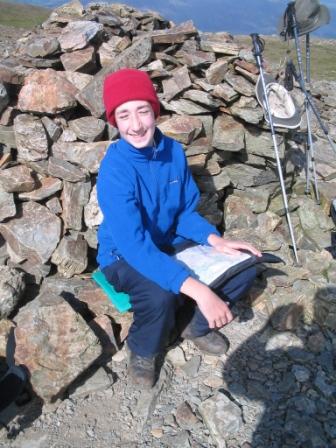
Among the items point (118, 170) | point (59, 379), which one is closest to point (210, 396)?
point (59, 379)

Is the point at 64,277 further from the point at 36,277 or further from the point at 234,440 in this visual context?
the point at 234,440

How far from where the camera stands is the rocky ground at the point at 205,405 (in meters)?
3.44

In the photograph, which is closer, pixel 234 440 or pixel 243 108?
pixel 234 440

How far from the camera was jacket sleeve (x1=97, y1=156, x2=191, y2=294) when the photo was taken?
335 centimetres

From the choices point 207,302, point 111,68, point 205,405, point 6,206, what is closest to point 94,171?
point 6,206

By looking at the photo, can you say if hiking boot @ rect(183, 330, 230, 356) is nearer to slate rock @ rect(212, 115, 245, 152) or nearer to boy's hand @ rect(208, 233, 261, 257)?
boy's hand @ rect(208, 233, 261, 257)

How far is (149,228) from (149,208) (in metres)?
0.25

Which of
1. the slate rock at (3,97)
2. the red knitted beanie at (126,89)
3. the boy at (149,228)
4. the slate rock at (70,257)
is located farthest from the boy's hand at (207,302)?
the slate rock at (3,97)

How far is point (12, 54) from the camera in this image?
21.4 feet

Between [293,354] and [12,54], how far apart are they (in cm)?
600

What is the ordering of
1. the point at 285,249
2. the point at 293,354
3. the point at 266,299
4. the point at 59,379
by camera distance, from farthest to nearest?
the point at 285,249, the point at 266,299, the point at 293,354, the point at 59,379

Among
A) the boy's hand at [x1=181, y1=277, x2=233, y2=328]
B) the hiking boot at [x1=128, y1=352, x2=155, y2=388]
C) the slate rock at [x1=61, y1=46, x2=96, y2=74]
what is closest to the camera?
the boy's hand at [x1=181, y1=277, x2=233, y2=328]

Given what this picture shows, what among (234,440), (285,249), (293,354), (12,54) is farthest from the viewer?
(12,54)

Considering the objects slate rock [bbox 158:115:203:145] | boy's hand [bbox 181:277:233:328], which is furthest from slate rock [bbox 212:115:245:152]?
boy's hand [bbox 181:277:233:328]
